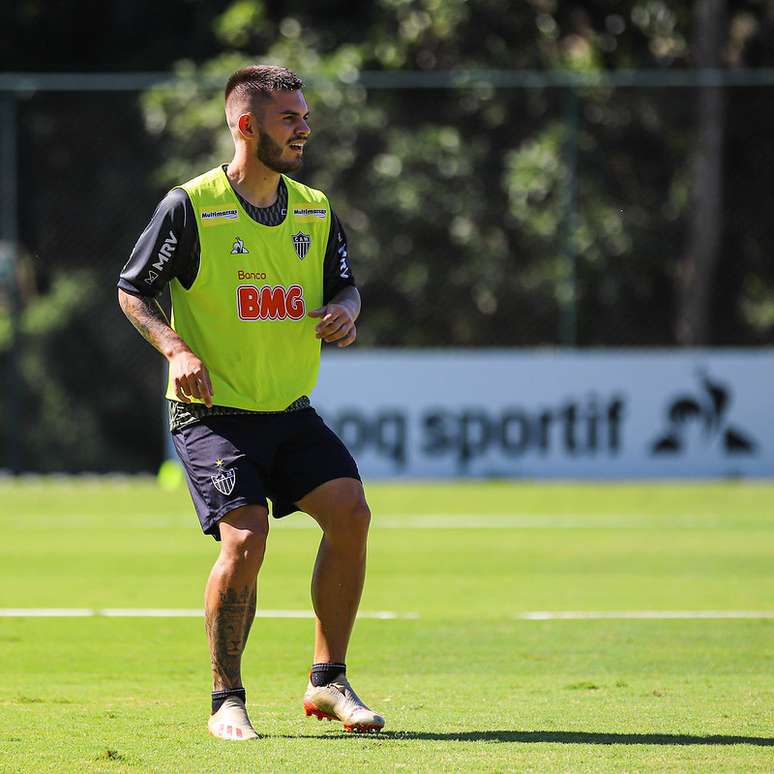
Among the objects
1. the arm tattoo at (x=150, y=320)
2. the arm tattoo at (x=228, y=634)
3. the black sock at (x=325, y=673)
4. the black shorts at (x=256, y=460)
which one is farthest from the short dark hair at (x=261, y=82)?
the black sock at (x=325, y=673)

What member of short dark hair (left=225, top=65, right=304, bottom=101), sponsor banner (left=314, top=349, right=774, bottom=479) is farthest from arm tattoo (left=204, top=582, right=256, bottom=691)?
sponsor banner (left=314, top=349, right=774, bottom=479)

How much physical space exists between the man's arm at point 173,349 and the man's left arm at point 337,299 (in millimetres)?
446

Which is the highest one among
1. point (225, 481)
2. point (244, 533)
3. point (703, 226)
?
point (703, 226)

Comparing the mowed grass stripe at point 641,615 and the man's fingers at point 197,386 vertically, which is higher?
the man's fingers at point 197,386

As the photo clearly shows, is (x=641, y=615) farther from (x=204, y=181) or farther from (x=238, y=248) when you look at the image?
(x=204, y=181)

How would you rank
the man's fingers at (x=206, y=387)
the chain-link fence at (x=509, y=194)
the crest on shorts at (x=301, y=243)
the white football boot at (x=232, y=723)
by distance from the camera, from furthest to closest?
the chain-link fence at (x=509, y=194), the crest on shorts at (x=301, y=243), the man's fingers at (x=206, y=387), the white football boot at (x=232, y=723)

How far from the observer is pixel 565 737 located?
5707 mm

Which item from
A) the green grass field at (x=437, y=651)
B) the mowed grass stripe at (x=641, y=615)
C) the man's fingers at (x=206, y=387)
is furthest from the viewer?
the mowed grass stripe at (x=641, y=615)

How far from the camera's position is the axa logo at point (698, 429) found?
17547mm

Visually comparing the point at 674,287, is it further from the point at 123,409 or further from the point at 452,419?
the point at 123,409

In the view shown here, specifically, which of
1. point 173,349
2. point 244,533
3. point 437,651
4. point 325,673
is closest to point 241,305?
point 173,349

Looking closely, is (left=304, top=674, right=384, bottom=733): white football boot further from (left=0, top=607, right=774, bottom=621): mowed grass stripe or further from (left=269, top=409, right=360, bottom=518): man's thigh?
(left=0, top=607, right=774, bottom=621): mowed grass stripe

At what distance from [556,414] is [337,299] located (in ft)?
38.2

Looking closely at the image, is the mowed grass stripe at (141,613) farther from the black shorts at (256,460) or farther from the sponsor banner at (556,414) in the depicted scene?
the sponsor banner at (556,414)
